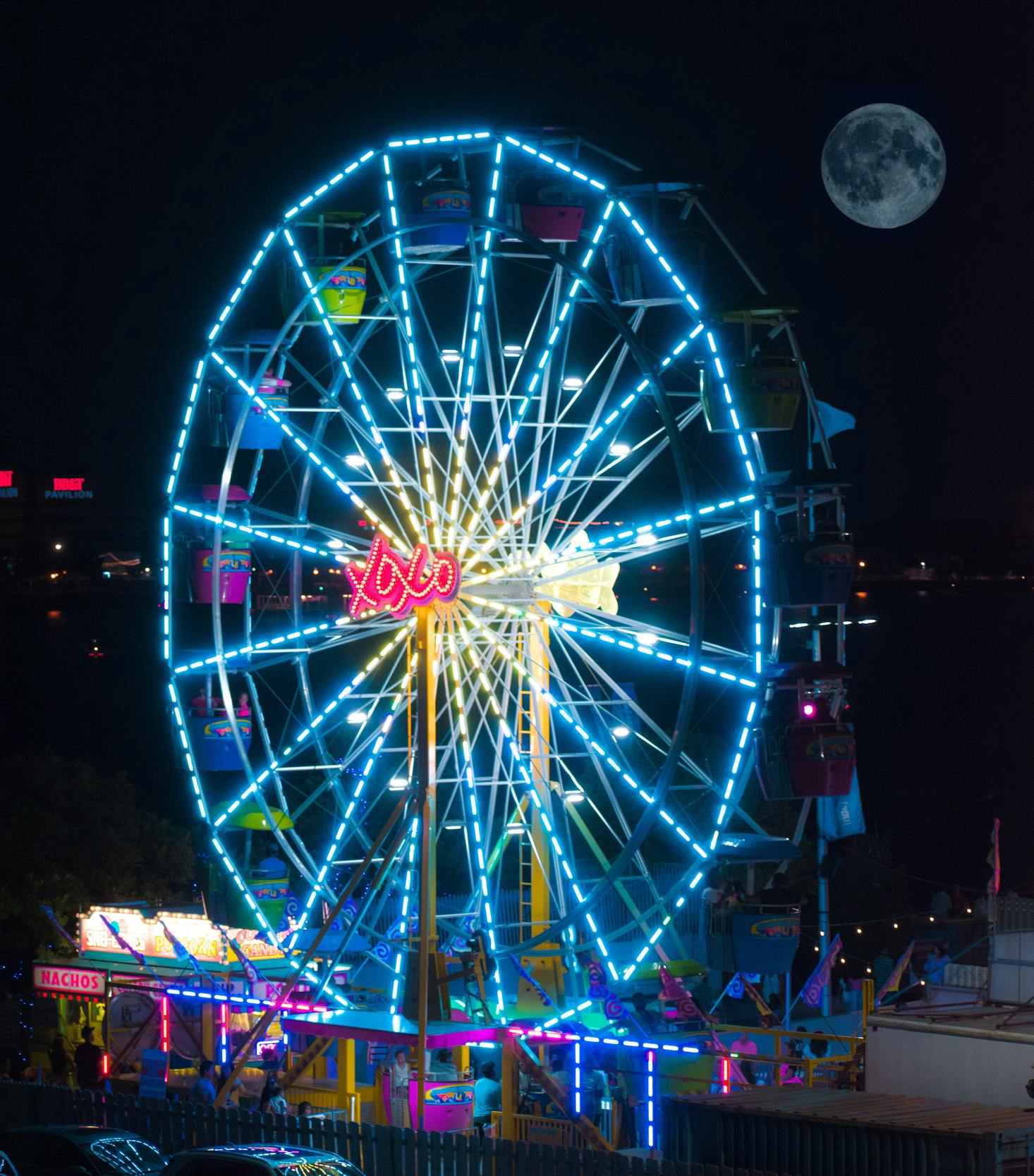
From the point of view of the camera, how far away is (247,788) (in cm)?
2278

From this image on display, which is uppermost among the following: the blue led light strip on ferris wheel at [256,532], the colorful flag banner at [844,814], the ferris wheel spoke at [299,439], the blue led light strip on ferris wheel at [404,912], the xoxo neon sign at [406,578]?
the ferris wheel spoke at [299,439]

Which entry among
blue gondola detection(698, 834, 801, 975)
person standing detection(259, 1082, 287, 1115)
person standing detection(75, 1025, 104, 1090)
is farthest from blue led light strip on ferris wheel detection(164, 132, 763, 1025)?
person standing detection(259, 1082, 287, 1115)

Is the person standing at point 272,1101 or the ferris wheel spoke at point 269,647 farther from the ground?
the ferris wheel spoke at point 269,647

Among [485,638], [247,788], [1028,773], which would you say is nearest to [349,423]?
[485,638]

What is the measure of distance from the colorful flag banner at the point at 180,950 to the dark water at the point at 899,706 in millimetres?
31305

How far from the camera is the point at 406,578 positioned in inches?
800

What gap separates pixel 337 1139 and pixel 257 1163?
1809 millimetres

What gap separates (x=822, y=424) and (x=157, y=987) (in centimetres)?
1093

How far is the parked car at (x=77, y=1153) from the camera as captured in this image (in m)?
15.8

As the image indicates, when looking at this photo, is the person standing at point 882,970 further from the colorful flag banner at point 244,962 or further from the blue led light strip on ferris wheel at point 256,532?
the blue led light strip on ferris wheel at point 256,532

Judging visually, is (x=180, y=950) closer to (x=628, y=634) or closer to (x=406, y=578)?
(x=406, y=578)

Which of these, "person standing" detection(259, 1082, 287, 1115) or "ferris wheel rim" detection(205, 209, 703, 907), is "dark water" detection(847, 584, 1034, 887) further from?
"person standing" detection(259, 1082, 287, 1115)

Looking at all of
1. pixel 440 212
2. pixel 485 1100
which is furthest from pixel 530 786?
pixel 440 212

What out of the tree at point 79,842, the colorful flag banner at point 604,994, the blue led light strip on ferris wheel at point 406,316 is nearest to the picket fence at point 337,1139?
the colorful flag banner at point 604,994
